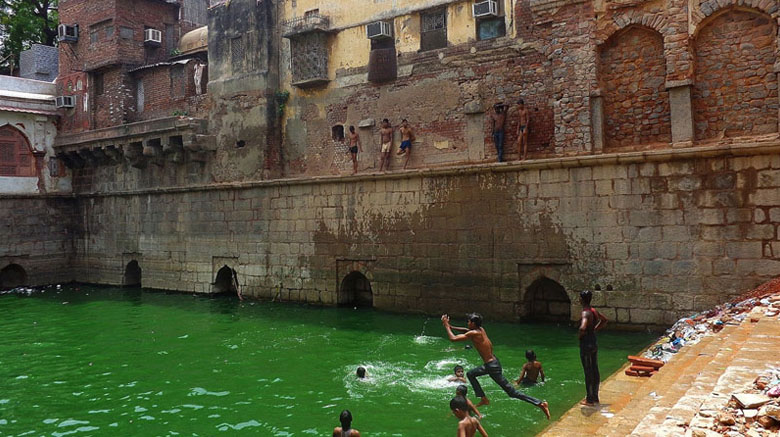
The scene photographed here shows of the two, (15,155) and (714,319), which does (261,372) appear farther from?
(15,155)

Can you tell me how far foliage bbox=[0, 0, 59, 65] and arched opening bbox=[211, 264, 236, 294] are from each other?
69.4 feet

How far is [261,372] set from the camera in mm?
10328

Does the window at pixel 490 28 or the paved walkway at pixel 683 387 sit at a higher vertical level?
the window at pixel 490 28

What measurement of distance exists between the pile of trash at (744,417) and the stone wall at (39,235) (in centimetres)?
2506

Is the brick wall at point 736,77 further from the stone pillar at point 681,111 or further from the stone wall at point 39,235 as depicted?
the stone wall at point 39,235

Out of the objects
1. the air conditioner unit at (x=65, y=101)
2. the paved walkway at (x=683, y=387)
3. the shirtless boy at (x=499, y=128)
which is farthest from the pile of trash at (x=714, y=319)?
the air conditioner unit at (x=65, y=101)

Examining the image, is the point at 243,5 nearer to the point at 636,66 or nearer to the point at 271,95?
the point at 271,95

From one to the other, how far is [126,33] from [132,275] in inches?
386

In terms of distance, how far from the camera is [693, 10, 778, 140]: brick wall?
12812mm

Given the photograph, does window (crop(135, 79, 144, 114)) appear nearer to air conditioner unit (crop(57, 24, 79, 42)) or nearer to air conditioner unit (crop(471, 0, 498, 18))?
air conditioner unit (crop(57, 24, 79, 42))

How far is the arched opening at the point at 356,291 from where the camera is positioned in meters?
16.2

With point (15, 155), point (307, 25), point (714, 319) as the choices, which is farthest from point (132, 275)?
point (714, 319)

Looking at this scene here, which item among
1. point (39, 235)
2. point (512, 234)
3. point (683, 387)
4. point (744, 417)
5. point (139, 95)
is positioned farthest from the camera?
point (139, 95)

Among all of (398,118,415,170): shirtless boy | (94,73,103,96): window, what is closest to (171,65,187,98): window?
(94,73,103,96): window
